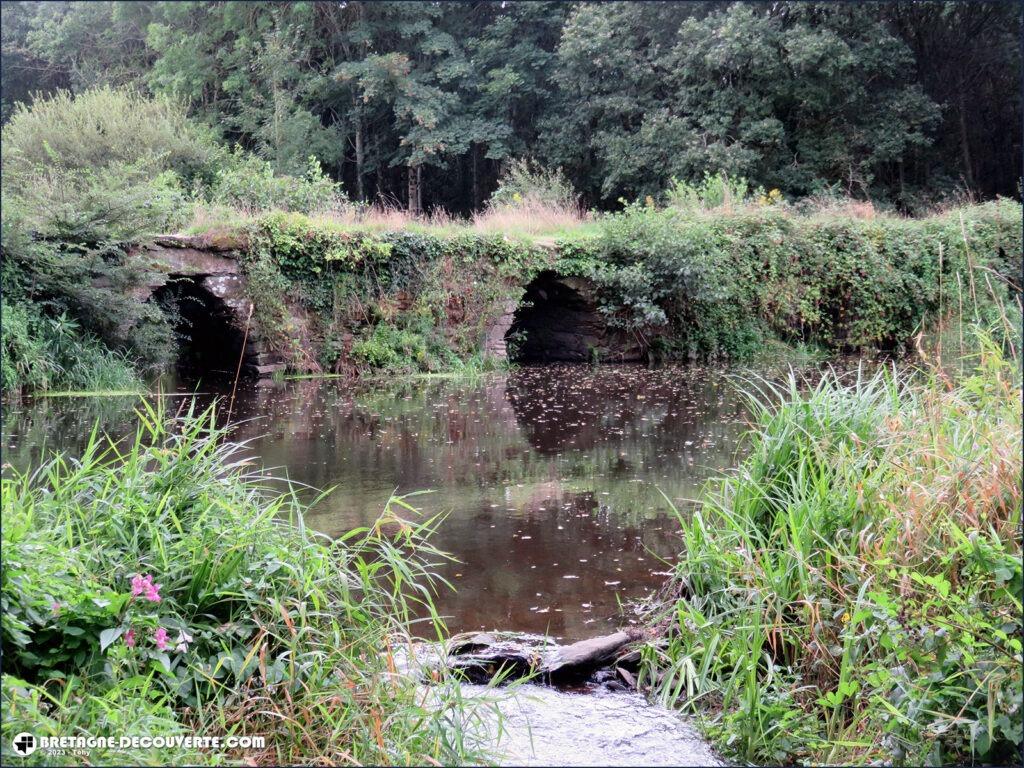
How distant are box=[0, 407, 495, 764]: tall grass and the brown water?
1072 millimetres

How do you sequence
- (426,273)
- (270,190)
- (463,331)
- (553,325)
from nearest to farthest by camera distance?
(270,190) → (426,273) → (463,331) → (553,325)

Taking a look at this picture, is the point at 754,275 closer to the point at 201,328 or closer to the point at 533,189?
the point at 533,189

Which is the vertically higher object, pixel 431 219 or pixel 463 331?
pixel 431 219

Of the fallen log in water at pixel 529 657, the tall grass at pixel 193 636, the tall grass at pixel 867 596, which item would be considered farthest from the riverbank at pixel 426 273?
the tall grass at pixel 867 596

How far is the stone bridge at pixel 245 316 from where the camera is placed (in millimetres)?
11438

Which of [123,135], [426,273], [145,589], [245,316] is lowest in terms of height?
[245,316]

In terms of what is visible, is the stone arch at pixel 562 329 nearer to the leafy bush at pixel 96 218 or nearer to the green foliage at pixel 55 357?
the leafy bush at pixel 96 218

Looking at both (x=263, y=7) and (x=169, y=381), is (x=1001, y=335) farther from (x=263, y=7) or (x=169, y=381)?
(x=169, y=381)

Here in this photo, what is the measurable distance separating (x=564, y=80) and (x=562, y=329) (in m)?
8.48

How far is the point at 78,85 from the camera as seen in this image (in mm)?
4891

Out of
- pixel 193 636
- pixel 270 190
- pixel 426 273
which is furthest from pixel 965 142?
pixel 270 190

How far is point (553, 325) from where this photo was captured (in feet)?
50.8

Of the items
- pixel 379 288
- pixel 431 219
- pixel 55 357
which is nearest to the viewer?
pixel 55 357

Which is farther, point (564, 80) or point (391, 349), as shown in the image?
point (391, 349)
